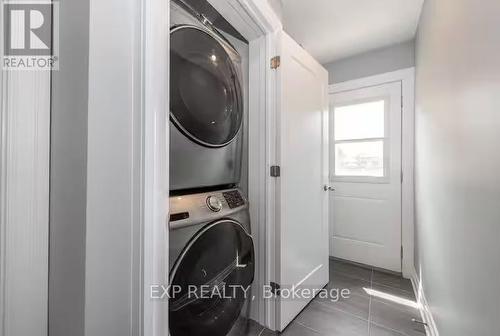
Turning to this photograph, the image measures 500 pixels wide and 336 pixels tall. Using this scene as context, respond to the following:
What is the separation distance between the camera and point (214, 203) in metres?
1.05

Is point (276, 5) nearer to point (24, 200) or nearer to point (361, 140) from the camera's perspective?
point (361, 140)

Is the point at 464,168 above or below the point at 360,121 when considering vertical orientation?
below

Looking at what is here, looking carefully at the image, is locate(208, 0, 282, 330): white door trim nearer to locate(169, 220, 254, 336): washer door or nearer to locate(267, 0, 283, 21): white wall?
locate(267, 0, 283, 21): white wall

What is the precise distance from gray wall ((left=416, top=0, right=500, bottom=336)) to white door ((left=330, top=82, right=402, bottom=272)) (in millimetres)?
904

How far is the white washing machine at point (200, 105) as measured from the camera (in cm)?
90

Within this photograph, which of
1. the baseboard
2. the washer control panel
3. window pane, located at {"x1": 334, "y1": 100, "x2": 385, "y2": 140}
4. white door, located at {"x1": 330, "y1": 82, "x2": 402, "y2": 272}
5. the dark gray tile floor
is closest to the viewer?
the washer control panel

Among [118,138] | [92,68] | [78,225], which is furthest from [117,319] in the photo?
[92,68]

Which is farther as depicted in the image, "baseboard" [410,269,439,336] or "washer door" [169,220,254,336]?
"baseboard" [410,269,439,336]

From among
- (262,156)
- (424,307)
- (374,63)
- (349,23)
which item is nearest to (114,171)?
(262,156)

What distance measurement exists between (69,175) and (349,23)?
2391 millimetres

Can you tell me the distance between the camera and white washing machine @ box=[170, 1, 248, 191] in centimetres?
90

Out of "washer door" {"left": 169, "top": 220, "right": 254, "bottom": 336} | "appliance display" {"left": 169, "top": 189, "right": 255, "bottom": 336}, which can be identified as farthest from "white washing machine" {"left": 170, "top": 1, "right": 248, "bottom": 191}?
"washer door" {"left": 169, "top": 220, "right": 254, "bottom": 336}

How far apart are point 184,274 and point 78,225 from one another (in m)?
0.43

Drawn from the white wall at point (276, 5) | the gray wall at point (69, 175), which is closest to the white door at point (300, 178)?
the white wall at point (276, 5)
